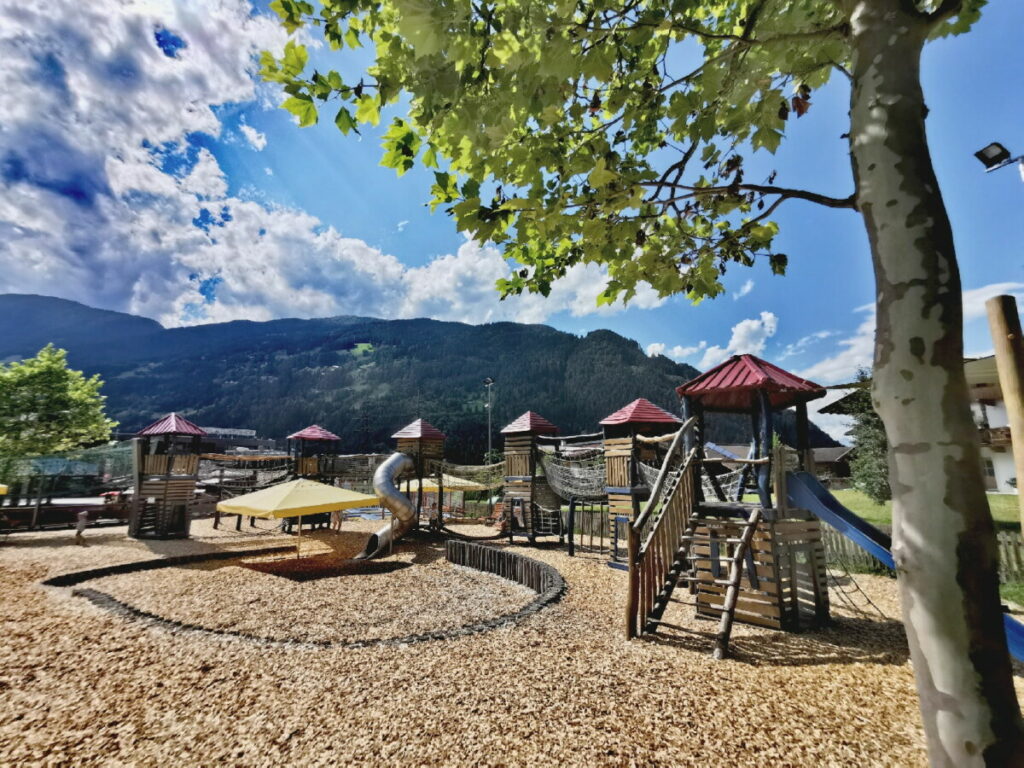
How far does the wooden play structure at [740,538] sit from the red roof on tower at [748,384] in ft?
0.05

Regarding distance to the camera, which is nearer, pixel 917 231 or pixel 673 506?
pixel 917 231

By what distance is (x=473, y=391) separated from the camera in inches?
4643

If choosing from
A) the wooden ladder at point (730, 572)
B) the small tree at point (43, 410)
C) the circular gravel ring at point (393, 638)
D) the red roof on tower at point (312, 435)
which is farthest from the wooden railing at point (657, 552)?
the small tree at point (43, 410)

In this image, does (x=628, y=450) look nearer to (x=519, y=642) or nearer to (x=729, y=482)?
(x=729, y=482)

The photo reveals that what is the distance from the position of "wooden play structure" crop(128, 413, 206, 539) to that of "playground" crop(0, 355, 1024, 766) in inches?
→ 136

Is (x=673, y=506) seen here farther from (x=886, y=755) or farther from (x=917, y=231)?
(x=917, y=231)

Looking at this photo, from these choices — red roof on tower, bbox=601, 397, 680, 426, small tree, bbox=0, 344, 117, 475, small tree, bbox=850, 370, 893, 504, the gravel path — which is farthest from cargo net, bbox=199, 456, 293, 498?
small tree, bbox=850, 370, 893, 504

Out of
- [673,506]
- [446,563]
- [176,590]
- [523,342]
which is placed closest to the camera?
[673,506]

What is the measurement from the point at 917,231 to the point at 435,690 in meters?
5.12

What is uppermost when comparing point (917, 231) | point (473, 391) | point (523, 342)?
point (523, 342)

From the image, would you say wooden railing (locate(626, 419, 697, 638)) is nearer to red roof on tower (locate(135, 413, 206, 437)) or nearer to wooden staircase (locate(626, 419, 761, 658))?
wooden staircase (locate(626, 419, 761, 658))

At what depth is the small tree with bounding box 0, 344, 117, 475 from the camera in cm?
1769

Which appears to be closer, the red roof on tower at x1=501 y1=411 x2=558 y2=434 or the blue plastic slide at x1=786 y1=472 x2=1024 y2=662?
the blue plastic slide at x1=786 y1=472 x2=1024 y2=662

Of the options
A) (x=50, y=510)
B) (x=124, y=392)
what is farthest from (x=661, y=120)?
(x=124, y=392)
